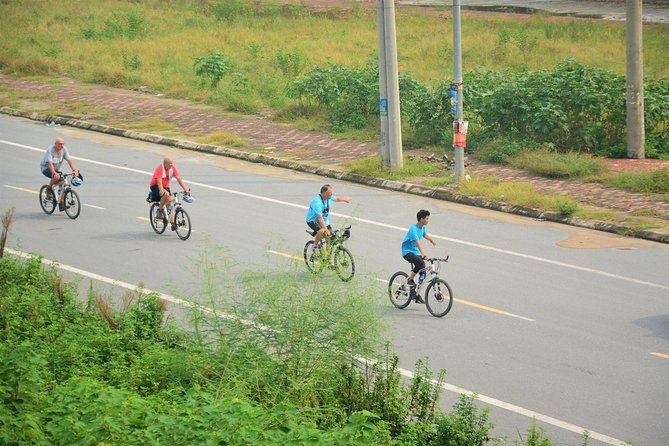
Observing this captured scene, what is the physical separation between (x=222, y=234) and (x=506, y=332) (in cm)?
737

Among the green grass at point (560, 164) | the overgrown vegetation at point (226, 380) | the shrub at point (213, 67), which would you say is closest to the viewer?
the overgrown vegetation at point (226, 380)

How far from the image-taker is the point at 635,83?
2452cm

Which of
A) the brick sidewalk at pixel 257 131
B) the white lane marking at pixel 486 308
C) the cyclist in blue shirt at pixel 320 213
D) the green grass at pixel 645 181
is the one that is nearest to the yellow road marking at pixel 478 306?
the white lane marking at pixel 486 308

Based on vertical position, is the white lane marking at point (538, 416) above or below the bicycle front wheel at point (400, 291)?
below

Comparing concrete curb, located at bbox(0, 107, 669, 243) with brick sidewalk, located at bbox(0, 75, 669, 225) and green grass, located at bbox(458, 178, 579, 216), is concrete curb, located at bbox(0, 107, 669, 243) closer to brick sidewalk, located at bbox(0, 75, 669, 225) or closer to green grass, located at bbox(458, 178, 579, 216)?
green grass, located at bbox(458, 178, 579, 216)

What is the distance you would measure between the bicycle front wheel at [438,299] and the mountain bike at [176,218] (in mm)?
6217

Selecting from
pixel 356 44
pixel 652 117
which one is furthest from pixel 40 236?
pixel 356 44

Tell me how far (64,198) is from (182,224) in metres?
3.30

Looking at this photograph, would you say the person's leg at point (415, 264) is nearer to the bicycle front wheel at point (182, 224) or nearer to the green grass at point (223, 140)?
the bicycle front wheel at point (182, 224)

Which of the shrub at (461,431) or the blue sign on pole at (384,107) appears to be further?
the blue sign on pole at (384,107)

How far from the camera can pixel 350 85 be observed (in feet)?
100

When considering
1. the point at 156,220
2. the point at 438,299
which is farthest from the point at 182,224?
the point at 438,299

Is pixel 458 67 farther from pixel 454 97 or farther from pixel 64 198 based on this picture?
pixel 64 198

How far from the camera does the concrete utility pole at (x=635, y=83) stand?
79.5ft
